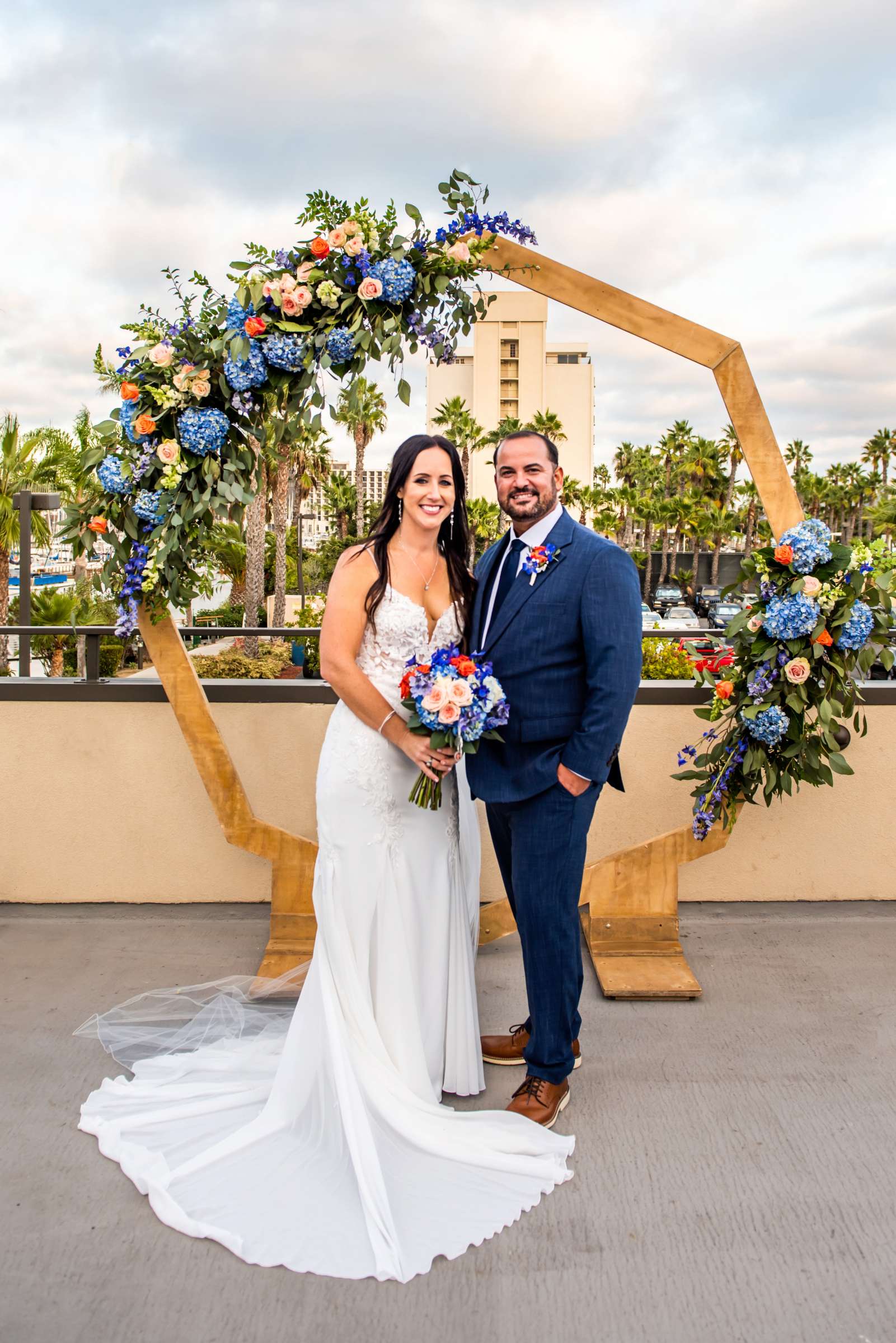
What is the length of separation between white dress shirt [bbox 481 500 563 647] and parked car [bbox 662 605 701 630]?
27.6 metres

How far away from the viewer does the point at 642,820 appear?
13.7 feet

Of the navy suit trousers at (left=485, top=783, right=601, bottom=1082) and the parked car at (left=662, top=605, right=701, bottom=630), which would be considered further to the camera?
the parked car at (left=662, top=605, right=701, bottom=630)

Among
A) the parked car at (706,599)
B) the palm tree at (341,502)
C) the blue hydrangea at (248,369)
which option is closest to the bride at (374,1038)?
the blue hydrangea at (248,369)

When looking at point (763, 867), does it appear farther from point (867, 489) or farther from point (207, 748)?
point (867, 489)

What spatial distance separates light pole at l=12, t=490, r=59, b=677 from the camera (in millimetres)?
4482

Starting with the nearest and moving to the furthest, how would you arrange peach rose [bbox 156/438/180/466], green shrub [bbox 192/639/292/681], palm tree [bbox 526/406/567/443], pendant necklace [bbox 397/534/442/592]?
pendant necklace [bbox 397/534/442/592] < peach rose [bbox 156/438/180/466] < green shrub [bbox 192/639/292/681] < palm tree [bbox 526/406/567/443]

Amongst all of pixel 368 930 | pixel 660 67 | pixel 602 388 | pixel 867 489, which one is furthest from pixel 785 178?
pixel 602 388

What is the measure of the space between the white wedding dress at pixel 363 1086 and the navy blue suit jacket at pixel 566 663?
10.2 inches

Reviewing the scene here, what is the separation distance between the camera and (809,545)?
2934 mm

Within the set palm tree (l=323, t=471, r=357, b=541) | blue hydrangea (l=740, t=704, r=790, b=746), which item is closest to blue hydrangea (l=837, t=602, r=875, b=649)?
blue hydrangea (l=740, t=704, r=790, b=746)

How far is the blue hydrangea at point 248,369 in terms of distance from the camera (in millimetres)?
3021

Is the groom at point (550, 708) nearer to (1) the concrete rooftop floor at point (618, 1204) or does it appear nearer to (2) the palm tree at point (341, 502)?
(1) the concrete rooftop floor at point (618, 1204)

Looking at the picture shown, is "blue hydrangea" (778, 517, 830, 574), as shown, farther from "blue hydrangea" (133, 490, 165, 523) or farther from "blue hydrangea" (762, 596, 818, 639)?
"blue hydrangea" (133, 490, 165, 523)

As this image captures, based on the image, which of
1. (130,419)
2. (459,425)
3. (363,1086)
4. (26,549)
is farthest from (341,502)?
(363,1086)
